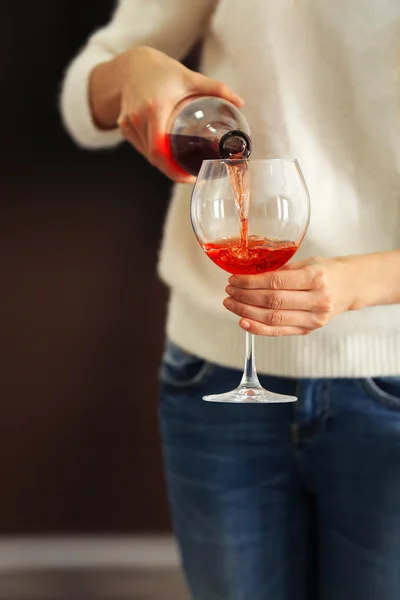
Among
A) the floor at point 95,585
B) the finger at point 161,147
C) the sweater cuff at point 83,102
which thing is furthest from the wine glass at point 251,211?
the floor at point 95,585

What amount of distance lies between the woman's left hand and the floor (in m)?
1.13

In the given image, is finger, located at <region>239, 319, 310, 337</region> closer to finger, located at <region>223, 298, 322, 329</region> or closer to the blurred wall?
finger, located at <region>223, 298, 322, 329</region>

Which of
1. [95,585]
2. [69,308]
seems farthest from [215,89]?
[95,585]

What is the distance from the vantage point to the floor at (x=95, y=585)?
64.2 inches

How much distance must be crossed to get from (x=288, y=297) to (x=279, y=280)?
0.02m

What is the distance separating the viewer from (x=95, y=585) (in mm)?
1638

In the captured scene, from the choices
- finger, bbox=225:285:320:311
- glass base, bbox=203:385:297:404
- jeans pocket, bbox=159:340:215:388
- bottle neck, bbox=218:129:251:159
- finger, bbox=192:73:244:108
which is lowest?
glass base, bbox=203:385:297:404

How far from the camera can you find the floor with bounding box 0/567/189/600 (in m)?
1.63

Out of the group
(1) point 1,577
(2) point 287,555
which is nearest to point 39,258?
(1) point 1,577

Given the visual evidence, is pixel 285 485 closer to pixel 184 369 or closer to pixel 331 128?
pixel 184 369

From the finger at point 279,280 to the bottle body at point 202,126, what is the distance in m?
0.15

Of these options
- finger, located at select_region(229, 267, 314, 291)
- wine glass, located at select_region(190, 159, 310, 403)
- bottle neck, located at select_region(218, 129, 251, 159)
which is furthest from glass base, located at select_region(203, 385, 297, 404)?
bottle neck, located at select_region(218, 129, 251, 159)

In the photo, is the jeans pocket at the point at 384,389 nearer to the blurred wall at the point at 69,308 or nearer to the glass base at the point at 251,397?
the glass base at the point at 251,397

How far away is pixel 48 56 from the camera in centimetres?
141
